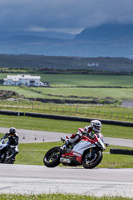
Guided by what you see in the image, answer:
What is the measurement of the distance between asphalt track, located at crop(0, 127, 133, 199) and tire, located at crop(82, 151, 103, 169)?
77 centimetres

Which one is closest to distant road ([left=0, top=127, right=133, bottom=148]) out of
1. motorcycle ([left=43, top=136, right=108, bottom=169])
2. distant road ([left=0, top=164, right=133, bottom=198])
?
motorcycle ([left=43, top=136, right=108, bottom=169])

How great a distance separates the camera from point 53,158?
18562mm

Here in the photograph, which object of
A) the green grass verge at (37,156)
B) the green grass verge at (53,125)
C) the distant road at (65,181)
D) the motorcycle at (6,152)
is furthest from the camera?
the green grass verge at (53,125)

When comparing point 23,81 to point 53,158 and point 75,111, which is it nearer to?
point 75,111

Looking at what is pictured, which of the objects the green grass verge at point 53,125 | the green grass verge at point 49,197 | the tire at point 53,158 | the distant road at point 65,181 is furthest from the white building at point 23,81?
the green grass verge at point 49,197

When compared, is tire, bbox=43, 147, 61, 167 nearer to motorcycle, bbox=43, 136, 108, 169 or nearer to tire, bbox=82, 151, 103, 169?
motorcycle, bbox=43, 136, 108, 169

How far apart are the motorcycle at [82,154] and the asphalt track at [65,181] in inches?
39.9

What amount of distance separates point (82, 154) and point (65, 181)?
3940 mm

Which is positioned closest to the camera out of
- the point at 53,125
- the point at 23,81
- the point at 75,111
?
the point at 53,125

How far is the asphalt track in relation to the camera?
1219 cm

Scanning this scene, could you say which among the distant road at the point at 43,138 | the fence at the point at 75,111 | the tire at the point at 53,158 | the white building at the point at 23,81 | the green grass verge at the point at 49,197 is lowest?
the green grass verge at the point at 49,197

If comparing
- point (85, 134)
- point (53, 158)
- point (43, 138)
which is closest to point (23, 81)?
point (43, 138)

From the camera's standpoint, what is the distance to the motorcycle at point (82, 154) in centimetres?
1691

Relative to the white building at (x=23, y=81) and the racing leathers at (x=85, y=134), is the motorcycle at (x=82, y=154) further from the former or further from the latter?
the white building at (x=23, y=81)
